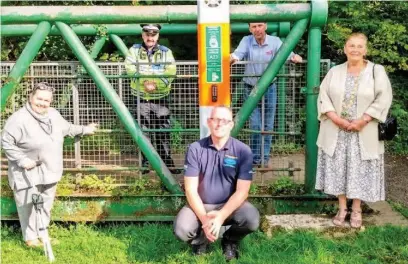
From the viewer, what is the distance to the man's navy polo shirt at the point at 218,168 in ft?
15.6

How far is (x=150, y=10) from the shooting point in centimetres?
544

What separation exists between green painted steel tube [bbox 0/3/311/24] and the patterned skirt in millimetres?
1197

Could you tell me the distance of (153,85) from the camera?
586cm

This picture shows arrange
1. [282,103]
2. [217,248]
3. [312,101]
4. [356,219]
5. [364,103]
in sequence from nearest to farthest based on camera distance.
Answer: [217,248]
[364,103]
[356,219]
[312,101]
[282,103]

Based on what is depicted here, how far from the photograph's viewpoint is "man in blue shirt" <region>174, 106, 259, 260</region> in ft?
15.4

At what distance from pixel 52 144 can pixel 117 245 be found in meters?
1.06

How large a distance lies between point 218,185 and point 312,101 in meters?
1.43

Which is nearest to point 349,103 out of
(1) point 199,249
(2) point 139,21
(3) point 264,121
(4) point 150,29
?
(3) point 264,121

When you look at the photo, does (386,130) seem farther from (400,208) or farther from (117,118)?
(117,118)

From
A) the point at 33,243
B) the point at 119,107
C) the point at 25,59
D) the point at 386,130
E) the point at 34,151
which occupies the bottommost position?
the point at 33,243

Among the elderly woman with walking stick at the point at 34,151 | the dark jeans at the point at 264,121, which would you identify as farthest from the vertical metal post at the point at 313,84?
the elderly woman with walking stick at the point at 34,151

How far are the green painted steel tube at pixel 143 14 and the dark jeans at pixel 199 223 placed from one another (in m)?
1.75

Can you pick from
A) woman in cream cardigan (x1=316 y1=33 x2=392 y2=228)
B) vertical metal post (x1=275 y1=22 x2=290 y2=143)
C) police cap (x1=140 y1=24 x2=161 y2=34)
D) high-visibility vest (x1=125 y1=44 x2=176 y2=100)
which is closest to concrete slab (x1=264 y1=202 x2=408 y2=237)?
woman in cream cardigan (x1=316 y1=33 x2=392 y2=228)

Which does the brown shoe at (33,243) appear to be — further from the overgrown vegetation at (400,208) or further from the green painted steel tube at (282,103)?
the overgrown vegetation at (400,208)
